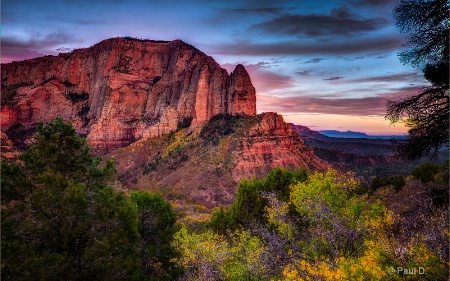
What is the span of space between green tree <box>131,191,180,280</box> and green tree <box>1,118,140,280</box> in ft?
20.2

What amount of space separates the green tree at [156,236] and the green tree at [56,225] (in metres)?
6.14

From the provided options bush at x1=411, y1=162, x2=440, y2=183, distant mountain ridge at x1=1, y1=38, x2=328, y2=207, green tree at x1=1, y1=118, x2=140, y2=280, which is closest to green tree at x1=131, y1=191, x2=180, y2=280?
green tree at x1=1, y1=118, x2=140, y2=280

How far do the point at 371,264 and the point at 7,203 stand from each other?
14.6 meters

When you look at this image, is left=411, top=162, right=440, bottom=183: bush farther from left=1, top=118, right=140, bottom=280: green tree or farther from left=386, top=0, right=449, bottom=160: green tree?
left=1, top=118, right=140, bottom=280: green tree

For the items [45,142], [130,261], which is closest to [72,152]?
[45,142]

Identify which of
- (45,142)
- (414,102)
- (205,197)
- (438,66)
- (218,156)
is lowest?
(205,197)

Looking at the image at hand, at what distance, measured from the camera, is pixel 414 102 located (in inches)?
515

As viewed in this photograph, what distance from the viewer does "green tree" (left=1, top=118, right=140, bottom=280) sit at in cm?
1181

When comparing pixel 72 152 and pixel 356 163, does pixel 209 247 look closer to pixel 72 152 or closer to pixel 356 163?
pixel 72 152

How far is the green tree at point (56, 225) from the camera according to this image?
38.8 feet

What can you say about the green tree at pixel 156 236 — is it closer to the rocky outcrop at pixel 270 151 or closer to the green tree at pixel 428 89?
the green tree at pixel 428 89

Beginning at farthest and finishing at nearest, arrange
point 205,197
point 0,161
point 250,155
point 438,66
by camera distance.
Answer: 1. point 250,155
2. point 205,197
3. point 0,161
4. point 438,66

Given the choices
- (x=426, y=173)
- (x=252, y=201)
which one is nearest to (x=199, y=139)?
(x=252, y=201)

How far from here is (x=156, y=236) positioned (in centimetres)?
2439
